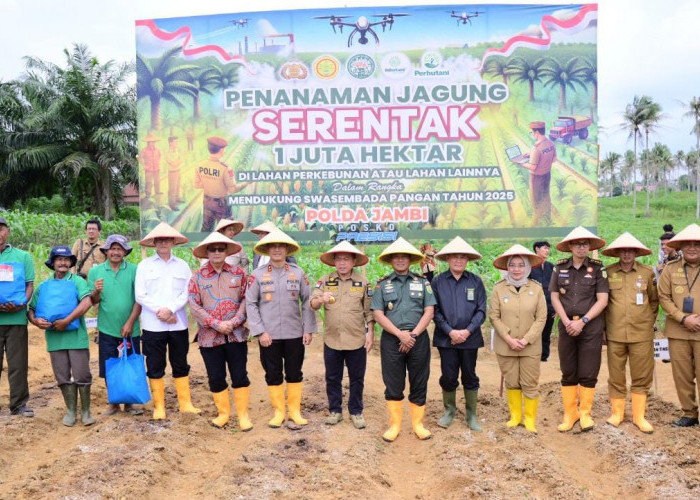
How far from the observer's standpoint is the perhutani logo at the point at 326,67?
8.16 metres

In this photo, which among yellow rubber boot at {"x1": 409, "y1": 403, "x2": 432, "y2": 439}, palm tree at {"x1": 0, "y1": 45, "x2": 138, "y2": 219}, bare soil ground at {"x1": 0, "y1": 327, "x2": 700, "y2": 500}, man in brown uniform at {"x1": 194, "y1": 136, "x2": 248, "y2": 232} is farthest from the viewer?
palm tree at {"x1": 0, "y1": 45, "x2": 138, "y2": 219}

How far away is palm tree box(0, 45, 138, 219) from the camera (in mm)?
22938

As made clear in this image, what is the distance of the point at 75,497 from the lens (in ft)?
12.5

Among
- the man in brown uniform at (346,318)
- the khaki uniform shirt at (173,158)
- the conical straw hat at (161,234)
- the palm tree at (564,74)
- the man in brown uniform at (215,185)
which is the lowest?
the man in brown uniform at (346,318)

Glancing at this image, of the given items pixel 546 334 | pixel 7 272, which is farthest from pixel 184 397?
pixel 546 334

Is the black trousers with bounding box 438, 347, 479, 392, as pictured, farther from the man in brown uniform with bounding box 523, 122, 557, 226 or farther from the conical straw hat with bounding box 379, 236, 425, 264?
the man in brown uniform with bounding box 523, 122, 557, 226

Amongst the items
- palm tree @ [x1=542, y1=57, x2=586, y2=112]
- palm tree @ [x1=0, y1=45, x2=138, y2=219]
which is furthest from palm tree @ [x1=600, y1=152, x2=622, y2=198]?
palm tree @ [x1=542, y1=57, x2=586, y2=112]

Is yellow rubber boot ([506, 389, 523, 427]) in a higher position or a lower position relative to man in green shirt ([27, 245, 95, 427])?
lower

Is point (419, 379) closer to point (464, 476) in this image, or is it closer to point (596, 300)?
point (464, 476)

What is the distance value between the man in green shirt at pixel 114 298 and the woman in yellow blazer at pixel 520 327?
3203 mm

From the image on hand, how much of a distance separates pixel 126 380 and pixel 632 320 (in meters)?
4.39

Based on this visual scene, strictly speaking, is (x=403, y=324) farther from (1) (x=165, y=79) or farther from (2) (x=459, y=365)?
(1) (x=165, y=79)

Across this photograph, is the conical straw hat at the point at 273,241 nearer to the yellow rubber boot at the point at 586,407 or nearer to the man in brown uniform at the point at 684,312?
the yellow rubber boot at the point at 586,407

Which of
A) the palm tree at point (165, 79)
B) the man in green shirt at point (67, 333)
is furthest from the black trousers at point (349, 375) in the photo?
the palm tree at point (165, 79)
